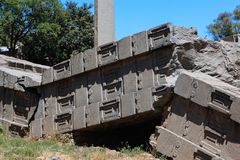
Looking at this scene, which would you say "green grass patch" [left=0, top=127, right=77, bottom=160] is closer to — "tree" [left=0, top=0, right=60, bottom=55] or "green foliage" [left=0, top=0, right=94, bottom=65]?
"green foliage" [left=0, top=0, right=94, bottom=65]

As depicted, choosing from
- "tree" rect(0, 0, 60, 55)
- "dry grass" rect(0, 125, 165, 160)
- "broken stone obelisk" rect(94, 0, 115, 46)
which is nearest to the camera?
"dry grass" rect(0, 125, 165, 160)

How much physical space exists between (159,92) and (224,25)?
29.2 metres

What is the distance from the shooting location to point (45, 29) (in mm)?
23562

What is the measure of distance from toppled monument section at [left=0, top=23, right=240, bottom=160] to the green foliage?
Answer: 11215 mm

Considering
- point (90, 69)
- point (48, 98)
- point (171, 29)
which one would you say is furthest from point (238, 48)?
point (48, 98)

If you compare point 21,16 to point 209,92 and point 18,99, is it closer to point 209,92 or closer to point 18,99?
point 18,99

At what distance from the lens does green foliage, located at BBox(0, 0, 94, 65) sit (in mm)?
23719

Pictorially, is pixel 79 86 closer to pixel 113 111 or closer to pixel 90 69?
pixel 90 69

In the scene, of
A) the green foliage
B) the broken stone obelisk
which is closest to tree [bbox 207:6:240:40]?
the green foliage

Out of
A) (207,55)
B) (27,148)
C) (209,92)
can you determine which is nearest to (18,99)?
(27,148)

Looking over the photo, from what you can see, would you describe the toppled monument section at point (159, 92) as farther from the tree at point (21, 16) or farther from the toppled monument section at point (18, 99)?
the tree at point (21, 16)

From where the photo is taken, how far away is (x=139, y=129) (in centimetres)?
1194

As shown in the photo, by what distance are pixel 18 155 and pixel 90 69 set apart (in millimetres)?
2852

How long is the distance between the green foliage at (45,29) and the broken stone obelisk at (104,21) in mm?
6516
